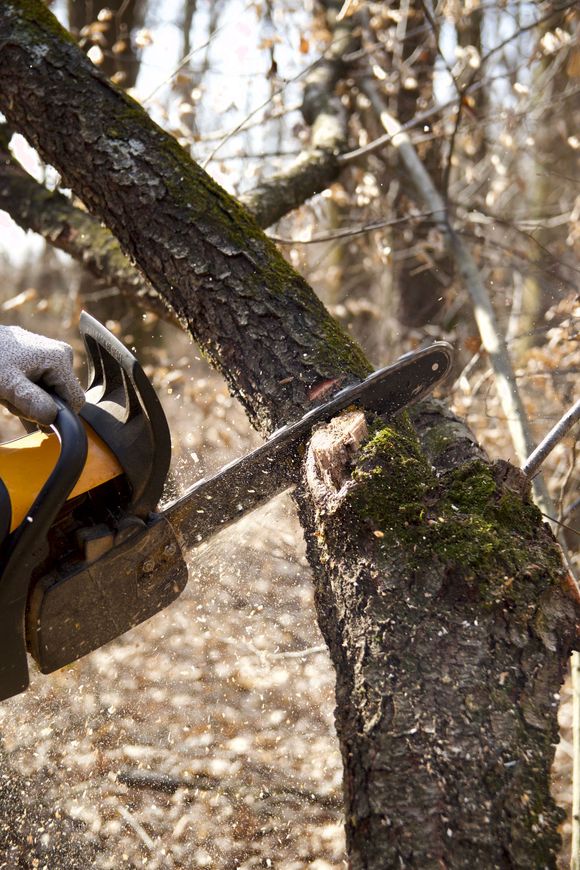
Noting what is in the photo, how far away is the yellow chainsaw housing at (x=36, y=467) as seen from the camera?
1.60 meters

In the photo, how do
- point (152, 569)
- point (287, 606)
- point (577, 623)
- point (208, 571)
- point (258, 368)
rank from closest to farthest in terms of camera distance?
point (577, 623)
point (152, 569)
point (258, 368)
point (208, 571)
point (287, 606)

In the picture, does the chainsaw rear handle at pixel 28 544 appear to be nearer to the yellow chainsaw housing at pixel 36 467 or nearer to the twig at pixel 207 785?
the yellow chainsaw housing at pixel 36 467

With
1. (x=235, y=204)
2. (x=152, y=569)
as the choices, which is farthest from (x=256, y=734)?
(x=235, y=204)

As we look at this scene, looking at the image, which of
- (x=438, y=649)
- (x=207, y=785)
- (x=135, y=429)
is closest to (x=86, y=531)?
(x=135, y=429)

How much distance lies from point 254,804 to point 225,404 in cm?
275

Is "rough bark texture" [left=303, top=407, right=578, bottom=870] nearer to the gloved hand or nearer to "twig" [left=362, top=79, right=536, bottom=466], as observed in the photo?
the gloved hand

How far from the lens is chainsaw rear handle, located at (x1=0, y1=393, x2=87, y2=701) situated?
1.55 m

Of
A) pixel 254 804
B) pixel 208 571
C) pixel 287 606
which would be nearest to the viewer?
pixel 254 804

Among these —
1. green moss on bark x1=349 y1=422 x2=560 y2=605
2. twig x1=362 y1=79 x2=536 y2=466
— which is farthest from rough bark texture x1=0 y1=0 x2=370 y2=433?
twig x1=362 y1=79 x2=536 y2=466

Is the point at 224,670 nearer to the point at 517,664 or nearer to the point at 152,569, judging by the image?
the point at 152,569

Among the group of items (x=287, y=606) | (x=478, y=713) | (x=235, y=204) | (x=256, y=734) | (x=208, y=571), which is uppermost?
(x=235, y=204)

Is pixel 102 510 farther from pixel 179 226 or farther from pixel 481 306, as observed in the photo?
pixel 481 306

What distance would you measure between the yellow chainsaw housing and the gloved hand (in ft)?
0.21

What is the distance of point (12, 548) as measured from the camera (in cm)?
155
